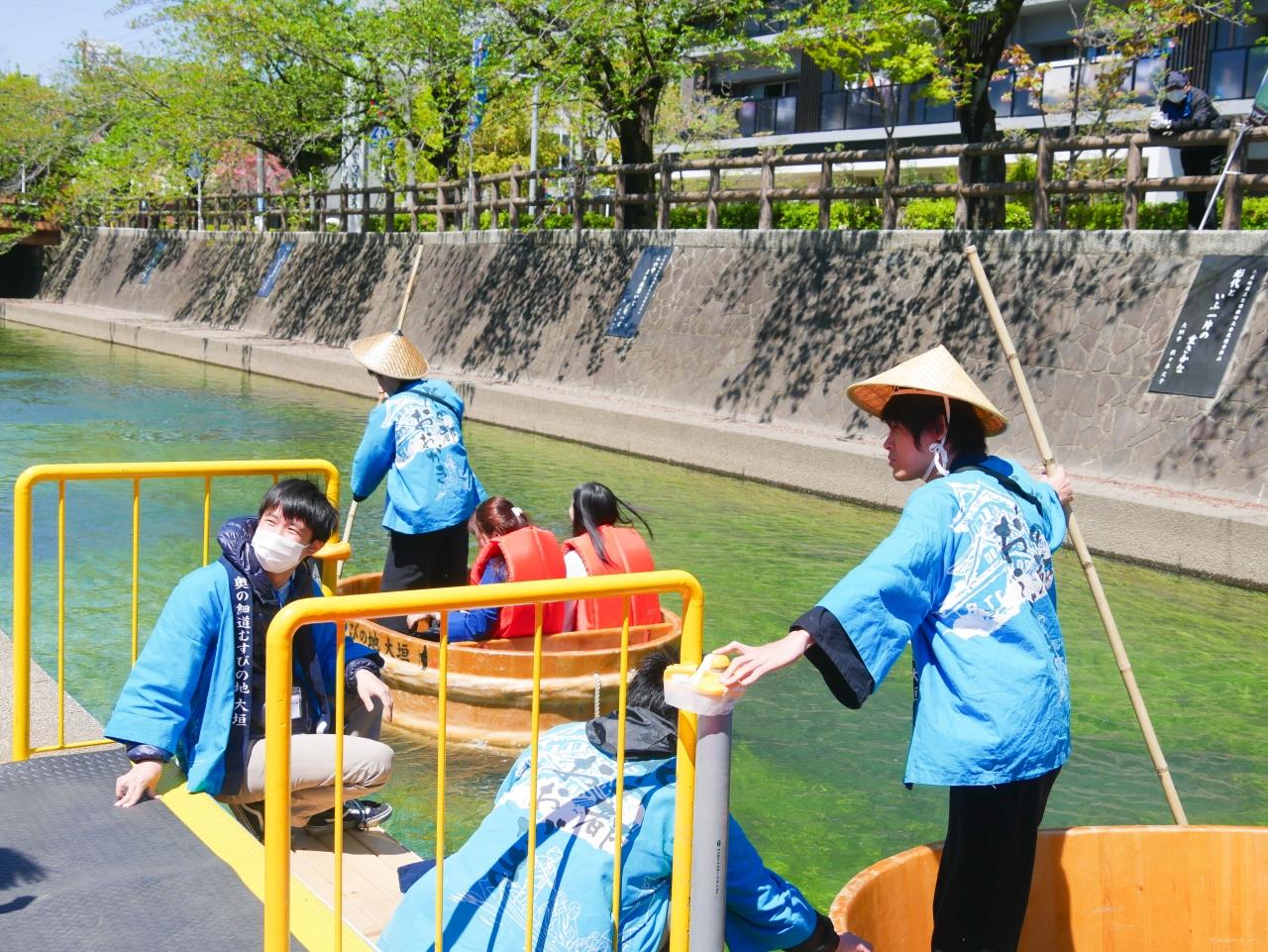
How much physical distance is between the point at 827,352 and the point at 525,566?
394 inches

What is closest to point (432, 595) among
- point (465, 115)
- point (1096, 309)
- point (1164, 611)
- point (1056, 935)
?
point (1056, 935)

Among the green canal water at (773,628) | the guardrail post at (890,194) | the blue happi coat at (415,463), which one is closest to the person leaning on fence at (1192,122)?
the guardrail post at (890,194)

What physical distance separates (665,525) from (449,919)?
8.65m

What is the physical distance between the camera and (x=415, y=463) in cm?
651

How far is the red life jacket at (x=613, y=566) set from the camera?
249 inches

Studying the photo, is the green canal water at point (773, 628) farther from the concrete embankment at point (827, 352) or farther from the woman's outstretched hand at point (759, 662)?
the woman's outstretched hand at point (759, 662)

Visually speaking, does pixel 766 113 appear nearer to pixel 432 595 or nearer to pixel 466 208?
pixel 466 208

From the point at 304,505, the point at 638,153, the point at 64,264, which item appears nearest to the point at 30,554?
the point at 304,505

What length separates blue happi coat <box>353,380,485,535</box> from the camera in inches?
256

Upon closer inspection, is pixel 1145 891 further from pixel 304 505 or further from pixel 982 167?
pixel 982 167

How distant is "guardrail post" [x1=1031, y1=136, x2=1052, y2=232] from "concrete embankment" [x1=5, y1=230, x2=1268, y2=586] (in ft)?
1.81

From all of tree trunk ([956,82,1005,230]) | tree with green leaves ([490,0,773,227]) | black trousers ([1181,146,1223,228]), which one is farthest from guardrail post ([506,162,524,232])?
black trousers ([1181,146,1223,228])

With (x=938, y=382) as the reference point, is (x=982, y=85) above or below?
above

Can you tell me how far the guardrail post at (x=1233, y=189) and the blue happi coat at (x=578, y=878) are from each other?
445 inches
